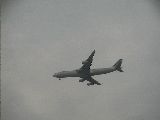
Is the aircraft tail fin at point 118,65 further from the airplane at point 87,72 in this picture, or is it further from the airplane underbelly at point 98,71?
the airplane underbelly at point 98,71

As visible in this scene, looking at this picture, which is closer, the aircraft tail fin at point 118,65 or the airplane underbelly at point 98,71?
the airplane underbelly at point 98,71

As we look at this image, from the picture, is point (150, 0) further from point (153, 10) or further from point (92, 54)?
point (92, 54)

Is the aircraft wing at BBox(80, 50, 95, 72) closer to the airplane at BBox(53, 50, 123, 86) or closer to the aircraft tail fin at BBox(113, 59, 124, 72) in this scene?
the airplane at BBox(53, 50, 123, 86)

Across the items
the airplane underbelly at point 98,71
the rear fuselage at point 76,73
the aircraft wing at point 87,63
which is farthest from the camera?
the airplane underbelly at point 98,71

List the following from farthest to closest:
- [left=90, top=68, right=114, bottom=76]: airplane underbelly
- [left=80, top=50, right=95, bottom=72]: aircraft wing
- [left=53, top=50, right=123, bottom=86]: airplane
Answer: [left=90, top=68, right=114, bottom=76]: airplane underbelly, [left=53, top=50, right=123, bottom=86]: airplane, [left=80, top=50, right=95, bottom=72]: aircraft wing

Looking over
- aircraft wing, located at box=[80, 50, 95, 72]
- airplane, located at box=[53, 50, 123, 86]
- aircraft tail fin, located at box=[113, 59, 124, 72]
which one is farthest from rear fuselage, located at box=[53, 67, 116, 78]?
aircraft tail fin, located at box=[113, 59, 124, 72]

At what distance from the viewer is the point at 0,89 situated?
51.0 ft

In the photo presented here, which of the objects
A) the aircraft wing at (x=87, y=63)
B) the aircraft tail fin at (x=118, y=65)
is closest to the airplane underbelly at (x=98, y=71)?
the aircraft wing at (x=87, y=63)

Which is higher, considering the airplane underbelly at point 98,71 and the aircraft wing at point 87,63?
the aircraft wing at point 87,63

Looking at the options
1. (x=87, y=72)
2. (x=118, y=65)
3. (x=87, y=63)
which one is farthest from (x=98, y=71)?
(x=87, y=63)

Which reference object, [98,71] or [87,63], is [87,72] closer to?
[98,71]

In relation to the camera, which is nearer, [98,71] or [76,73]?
[76,73]

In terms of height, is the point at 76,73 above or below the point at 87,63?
below

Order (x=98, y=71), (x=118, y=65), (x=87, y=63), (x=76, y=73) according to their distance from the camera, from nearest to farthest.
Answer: (x=87, y=63) → (x=76, y=73) → (x=98, y=71) → (x=118, y=65)
